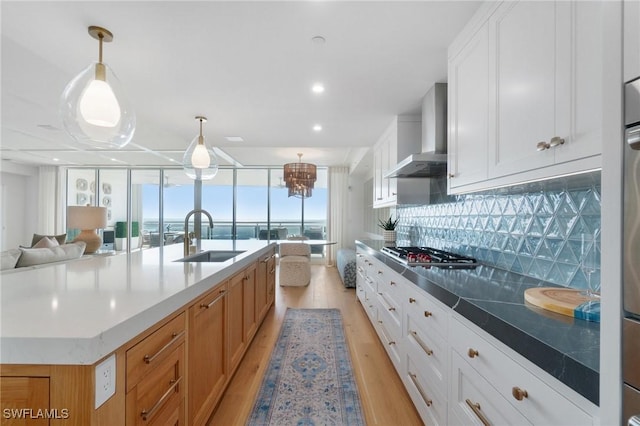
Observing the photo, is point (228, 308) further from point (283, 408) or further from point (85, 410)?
point (85, 410)

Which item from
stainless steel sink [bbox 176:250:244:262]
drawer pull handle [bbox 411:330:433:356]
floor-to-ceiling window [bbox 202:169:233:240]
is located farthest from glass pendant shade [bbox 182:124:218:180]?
floor-to-ceiling window [bbox 202:169:233:240]

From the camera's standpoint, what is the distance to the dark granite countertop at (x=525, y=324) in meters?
0.69

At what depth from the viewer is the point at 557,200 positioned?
1422 mm

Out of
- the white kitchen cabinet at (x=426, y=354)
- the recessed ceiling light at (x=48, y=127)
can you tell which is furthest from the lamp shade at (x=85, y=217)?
the white kitchen cabinet at (x=426, y=354)

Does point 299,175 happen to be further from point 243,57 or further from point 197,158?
point 243,57

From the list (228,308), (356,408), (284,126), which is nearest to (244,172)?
(284,126)

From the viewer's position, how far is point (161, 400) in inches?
43.8

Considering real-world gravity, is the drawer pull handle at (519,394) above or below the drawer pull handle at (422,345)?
above

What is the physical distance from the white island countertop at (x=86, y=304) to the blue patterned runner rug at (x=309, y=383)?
947 mm

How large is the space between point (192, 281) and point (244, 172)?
268 inches

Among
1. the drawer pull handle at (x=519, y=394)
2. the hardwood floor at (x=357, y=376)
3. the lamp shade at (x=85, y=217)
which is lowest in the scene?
the hardwood floor at (x=357, y=376)

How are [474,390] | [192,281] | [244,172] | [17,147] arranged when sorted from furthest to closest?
[244,172] → [17,147] → [192,281] → [474,390]

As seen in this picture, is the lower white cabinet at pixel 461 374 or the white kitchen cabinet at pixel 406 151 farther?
the white kitchen cabinet at pixel 406 151

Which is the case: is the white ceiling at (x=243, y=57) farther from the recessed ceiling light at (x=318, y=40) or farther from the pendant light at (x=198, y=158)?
the pendant light at (x=198, y=158)
